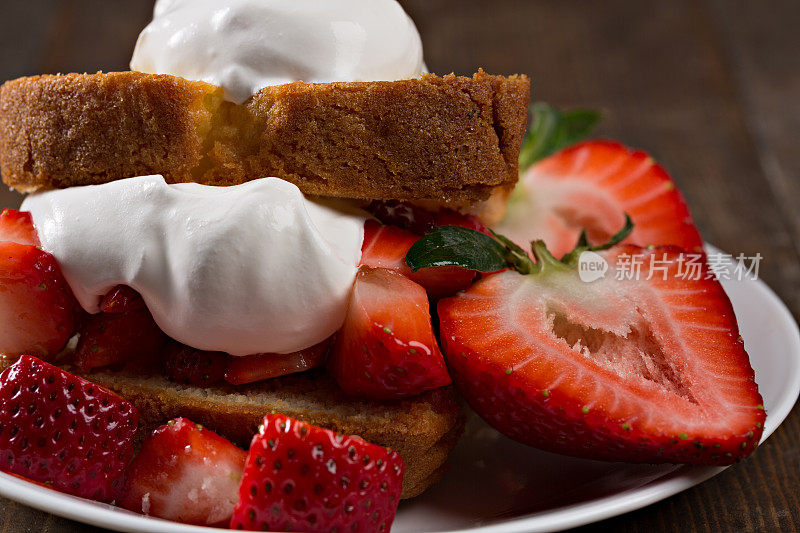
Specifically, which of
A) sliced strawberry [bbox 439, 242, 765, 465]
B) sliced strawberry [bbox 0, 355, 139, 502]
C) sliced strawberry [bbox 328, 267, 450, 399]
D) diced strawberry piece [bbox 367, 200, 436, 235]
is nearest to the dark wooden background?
sliced strawberry [bbox 439, 242, 765, 465]

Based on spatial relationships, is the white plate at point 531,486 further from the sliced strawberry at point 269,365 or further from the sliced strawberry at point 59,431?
the sliced strawberry at point 269,365

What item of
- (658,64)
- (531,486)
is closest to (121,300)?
(531,486)

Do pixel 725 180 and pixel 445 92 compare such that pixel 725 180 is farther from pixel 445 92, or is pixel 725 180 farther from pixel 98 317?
pixel 98 317

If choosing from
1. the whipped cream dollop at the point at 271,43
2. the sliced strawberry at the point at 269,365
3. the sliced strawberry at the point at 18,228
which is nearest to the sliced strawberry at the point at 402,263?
the sliced strawberry at the point at 269,365

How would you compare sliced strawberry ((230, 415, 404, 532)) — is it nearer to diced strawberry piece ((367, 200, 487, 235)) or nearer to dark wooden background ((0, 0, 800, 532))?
diced strawberry piece ((367, 200, 487, 235))

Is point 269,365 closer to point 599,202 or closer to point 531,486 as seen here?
point 531,486
